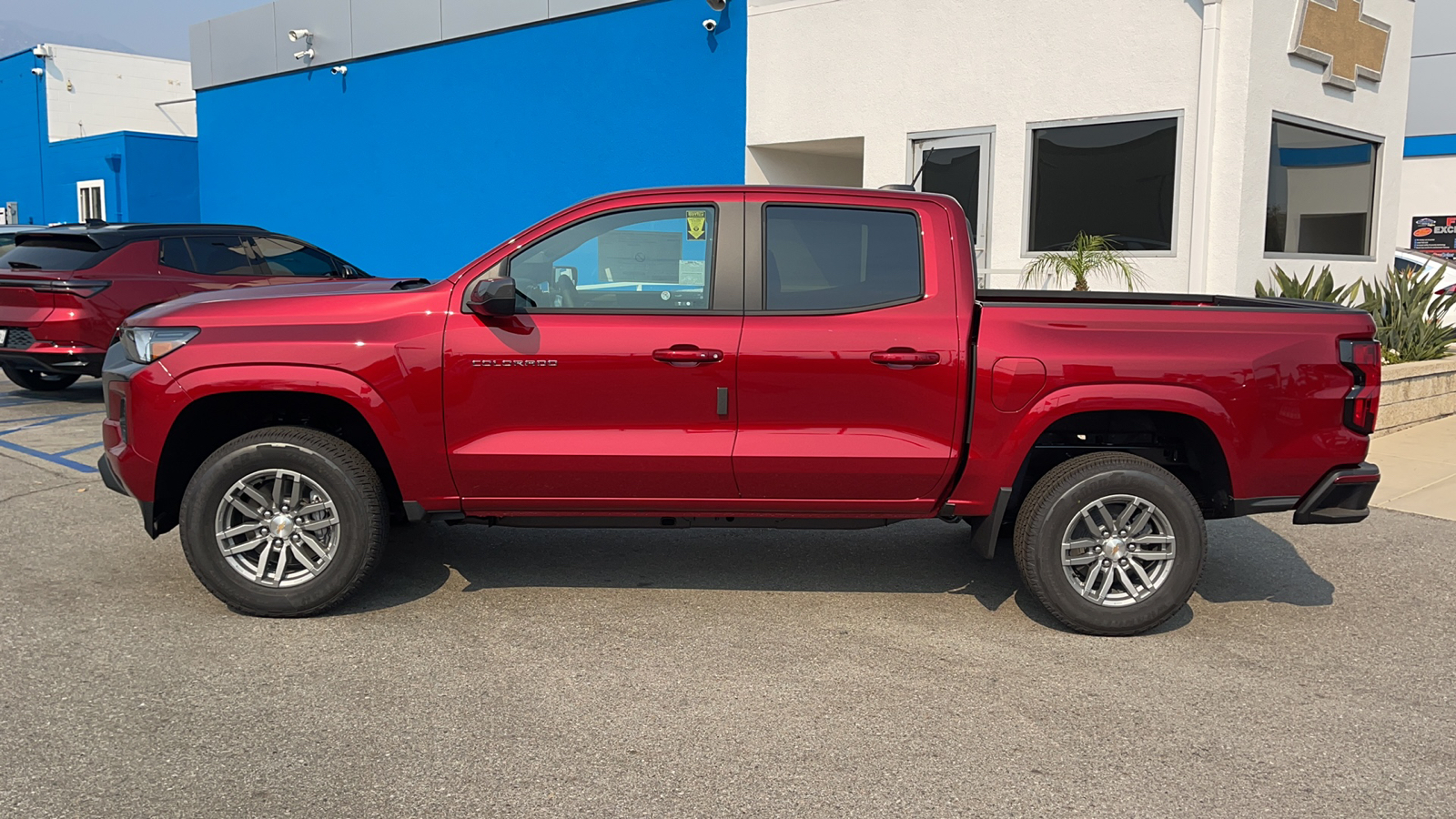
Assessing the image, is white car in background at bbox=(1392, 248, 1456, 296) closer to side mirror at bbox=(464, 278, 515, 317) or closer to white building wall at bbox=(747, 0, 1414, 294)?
white building wall at bbox=(747, 0, 1414, 294)

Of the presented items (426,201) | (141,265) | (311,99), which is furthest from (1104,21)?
(311,99)

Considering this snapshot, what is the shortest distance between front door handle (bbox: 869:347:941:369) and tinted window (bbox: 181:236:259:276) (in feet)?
29.1

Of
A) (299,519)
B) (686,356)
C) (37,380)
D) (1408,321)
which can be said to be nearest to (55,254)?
(37,380)

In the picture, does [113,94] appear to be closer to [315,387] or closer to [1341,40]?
[1341,40]

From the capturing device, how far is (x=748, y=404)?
16.3ft

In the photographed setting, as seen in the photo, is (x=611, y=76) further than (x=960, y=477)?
Yes

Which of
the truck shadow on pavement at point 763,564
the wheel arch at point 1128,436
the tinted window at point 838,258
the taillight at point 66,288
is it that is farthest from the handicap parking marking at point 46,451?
the wheel arch at point 1128,436

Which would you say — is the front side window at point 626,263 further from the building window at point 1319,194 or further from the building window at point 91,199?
the building window at point 91,199

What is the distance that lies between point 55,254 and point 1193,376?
10.4 m

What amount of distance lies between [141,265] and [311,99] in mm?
9948

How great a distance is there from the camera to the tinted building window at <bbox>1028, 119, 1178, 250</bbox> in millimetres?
10773

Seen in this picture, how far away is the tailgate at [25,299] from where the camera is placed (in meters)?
10.7

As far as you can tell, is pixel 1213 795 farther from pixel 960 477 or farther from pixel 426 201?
pixel 426 201

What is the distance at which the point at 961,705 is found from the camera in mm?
4246
